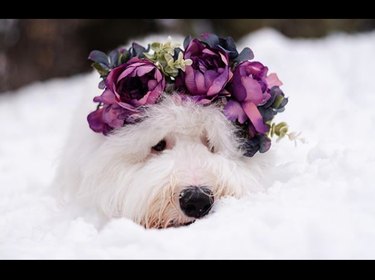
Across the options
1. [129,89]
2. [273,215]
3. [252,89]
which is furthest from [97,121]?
[273,215]

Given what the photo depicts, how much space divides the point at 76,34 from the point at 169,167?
994 centimetres

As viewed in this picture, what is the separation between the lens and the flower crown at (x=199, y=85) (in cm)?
282

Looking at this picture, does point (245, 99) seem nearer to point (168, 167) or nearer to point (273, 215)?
point (168, 167)

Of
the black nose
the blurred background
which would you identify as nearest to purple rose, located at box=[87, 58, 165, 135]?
the black nose

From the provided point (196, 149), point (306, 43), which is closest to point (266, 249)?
point (196, 149)

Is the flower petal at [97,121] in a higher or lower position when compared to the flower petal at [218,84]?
lower

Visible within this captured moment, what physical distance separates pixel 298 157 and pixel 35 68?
956 centimetres

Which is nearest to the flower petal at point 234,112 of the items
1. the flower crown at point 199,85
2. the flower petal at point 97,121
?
the flower crown at point 199,85

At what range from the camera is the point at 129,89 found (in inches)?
113

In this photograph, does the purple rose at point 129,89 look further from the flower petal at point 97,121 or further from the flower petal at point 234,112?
the flower petal at point 234,112

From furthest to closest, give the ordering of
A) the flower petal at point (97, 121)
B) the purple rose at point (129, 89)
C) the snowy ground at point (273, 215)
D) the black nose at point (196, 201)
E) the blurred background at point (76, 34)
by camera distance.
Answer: the blurred background at point (76, 34) < the flower petal at point (97, 121) < the purple rose at point (129, 89) < the black nose at point (196, 201) < the snowy ground at point (273, 215)

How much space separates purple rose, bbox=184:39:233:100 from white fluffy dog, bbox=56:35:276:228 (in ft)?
0.25

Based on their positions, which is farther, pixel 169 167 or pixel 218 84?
pixel 218 84

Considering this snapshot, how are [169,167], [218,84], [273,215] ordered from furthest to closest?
1. [218,84]
2. [169,167]
3. [273,215]
